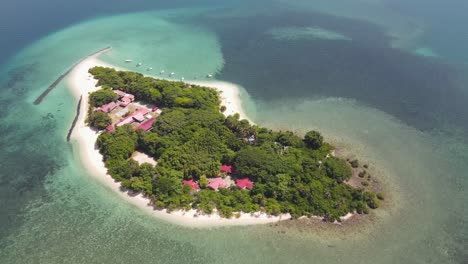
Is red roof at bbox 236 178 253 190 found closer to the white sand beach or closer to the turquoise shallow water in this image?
the turquoise shallow water

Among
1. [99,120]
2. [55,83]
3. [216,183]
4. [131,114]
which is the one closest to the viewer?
[216,183]

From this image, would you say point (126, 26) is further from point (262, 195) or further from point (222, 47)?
point (262, 195)

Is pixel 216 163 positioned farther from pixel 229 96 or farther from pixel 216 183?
pixel 229 96

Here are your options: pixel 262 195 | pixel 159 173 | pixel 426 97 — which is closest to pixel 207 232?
pixel 262 195

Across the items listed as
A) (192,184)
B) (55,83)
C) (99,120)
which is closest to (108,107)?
(99,120)

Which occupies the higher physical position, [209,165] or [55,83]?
[55,83]
